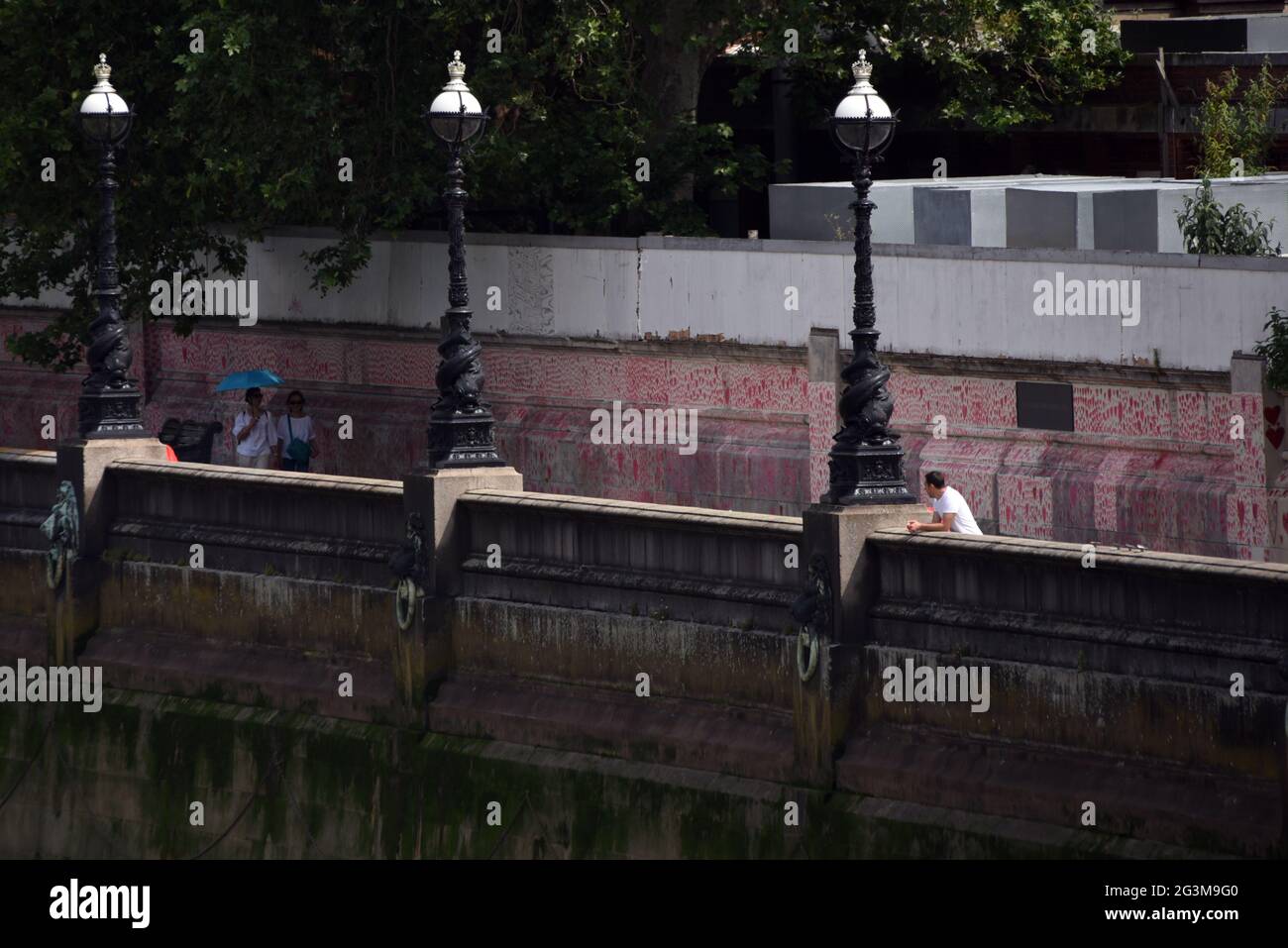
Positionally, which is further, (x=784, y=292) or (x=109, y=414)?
(x=784, y=292)

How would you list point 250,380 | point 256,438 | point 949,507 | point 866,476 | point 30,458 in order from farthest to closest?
point 250,380, point 256,438, point 30,458, point 949,507, point 866,476

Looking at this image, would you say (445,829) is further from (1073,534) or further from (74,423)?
(74,423)

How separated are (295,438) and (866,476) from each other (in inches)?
497

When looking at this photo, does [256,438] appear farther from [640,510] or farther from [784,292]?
[640,510]

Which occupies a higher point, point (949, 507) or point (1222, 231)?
point (1222, 231)

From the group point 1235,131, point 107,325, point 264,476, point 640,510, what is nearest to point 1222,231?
point 1235,131

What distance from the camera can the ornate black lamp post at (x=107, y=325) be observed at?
88.2ft

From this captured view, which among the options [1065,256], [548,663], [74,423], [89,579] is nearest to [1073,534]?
[1065,256]

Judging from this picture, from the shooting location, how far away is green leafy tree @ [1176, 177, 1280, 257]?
27.8m

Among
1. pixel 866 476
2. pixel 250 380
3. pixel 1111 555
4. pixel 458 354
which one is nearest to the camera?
pixel 1111 555

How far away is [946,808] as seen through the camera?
19.9m

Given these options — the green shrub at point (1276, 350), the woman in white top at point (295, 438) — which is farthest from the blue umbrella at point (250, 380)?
the green shrub at point (1276, 350)

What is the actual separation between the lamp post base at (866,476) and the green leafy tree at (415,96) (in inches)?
486

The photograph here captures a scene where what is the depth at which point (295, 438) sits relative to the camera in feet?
106
